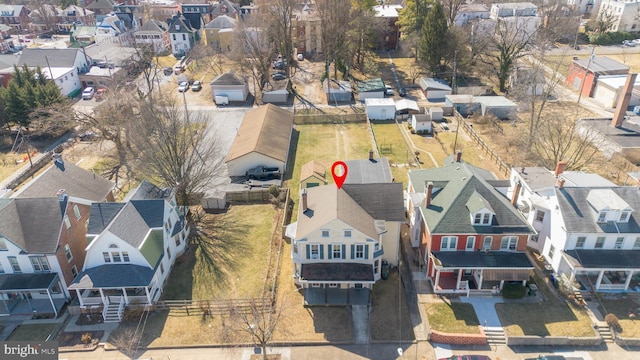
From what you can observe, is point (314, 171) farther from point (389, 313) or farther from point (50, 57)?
point (50, 57)

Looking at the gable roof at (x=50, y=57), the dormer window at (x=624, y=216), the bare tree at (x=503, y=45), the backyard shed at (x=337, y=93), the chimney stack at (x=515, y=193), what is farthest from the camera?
the gable roof at (x=50, y=57)

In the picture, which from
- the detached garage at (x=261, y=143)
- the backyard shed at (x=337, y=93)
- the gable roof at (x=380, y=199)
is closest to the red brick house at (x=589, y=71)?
the backyard shed at (x=337, y=93)

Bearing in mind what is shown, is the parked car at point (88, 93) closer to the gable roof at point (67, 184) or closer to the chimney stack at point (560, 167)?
the gable roof at point (67, 184)

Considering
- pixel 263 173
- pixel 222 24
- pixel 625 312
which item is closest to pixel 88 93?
pixel 222 24

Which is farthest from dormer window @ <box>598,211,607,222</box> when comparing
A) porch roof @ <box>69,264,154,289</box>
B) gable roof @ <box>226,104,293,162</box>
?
porch roof @ <box>69,264,154,289</box>

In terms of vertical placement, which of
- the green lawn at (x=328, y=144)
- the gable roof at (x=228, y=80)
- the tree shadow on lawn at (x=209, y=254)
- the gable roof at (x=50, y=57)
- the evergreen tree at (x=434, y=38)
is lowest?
the tree shadow on lawn at (x=209, y=254)

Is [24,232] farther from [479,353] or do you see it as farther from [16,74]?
[16,74]
